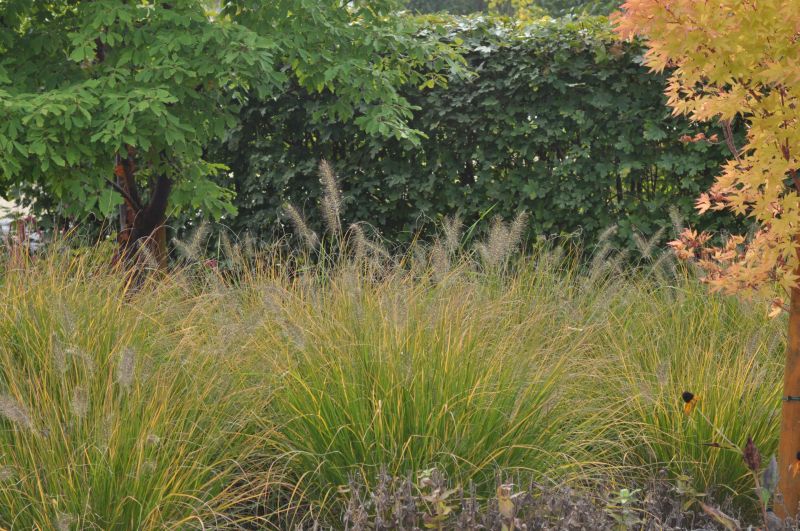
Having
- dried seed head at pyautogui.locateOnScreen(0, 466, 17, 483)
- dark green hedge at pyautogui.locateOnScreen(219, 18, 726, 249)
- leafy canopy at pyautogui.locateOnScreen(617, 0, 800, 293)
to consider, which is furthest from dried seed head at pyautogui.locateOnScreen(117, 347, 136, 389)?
dark green hedge at pyautogui.locateOnScreen(219, 18, 726, 249)

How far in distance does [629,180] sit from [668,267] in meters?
1.08

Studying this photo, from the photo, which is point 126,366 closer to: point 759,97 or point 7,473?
point 7,473

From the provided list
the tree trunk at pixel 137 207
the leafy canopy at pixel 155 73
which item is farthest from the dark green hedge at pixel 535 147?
the tree trunk at pixel 137 207

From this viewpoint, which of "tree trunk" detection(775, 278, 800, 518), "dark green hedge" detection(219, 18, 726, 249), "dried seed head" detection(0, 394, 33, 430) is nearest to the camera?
"dried seed head" detection(0, 394, 33, 430)

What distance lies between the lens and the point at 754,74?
3.10 meters

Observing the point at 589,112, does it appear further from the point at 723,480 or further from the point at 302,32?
the point at 723,480

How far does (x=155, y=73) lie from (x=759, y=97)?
356cm

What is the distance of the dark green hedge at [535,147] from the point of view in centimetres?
752

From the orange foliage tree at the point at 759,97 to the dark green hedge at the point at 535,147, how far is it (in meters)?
4.00

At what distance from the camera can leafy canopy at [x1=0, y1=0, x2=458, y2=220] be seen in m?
5.18

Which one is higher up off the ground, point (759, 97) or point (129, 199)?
point (759, 97)

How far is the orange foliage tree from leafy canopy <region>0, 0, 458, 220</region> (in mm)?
2704

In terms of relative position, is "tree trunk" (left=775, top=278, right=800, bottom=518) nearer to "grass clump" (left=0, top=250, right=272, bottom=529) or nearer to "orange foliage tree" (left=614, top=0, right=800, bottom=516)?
"orange foliage tree" (left=614, top=0, right=800, bottom=516)

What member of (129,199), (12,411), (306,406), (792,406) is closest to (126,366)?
(12,411)
